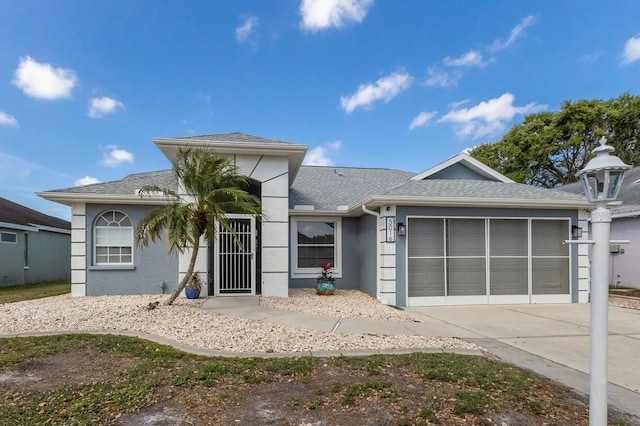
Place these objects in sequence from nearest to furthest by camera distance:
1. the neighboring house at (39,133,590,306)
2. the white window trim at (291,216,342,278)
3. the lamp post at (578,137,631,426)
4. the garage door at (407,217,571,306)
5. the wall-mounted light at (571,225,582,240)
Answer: the lamp post at (578,137,631,426)
the neighboring house at (39,133,590,306)
the garage door at (407,217,571,306)
the wall-mounted light at (571,225,582,240)
the white window trim at (291,216,342,278)

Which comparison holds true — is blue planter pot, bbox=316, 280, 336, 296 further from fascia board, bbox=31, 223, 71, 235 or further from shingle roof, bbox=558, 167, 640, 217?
fascia board, bbox=31, 223, 71, 235

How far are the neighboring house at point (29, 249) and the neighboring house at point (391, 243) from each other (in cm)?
788

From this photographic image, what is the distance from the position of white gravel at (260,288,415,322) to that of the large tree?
67.4 ft

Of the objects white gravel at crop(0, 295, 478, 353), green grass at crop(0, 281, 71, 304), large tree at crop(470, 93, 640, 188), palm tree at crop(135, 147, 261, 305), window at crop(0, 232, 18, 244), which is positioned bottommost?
green grass at crop(0, 281, 71, 304)

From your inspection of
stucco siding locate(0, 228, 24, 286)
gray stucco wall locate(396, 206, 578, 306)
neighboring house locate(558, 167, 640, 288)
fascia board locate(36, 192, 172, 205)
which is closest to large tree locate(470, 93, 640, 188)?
neighboring house locate(558, 167, 640, 288)

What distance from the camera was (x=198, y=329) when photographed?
614 cm

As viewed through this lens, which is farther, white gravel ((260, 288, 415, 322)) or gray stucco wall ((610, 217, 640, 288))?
gray stucco wall ((610, 217, 640, 288))

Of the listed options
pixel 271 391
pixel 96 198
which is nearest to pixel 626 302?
pixel 271 391

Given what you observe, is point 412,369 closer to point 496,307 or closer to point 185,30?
point 496,307

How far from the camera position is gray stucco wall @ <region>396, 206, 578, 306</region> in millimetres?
9281

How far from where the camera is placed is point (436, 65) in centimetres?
1611

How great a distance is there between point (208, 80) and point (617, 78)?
2360 centimetres

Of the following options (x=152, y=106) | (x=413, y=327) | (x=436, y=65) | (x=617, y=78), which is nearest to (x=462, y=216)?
(x=413, y=327)

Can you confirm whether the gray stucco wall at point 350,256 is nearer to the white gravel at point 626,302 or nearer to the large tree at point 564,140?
the white gravel at point 626,302
